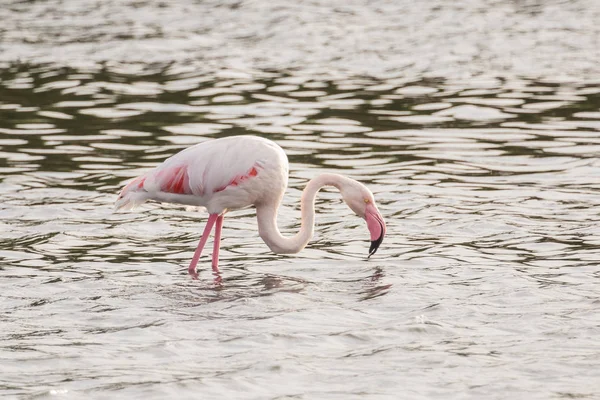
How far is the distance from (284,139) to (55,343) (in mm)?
6773

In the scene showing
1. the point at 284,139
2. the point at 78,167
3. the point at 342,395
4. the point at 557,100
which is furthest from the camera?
the point at 557,100

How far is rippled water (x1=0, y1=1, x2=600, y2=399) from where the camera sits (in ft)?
23.4

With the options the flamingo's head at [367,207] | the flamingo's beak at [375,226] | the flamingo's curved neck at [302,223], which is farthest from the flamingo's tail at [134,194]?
the flamingo's beak at [375,226]

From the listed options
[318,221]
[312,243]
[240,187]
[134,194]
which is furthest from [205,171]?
[318,221]

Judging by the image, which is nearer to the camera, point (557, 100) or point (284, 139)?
point (284, 139)

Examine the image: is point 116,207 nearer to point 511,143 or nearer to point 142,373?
point 142,373

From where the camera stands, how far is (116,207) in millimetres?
9672

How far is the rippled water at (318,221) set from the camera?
7.14 m

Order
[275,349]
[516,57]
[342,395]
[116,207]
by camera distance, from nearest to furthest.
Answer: [342,395], [275,349], [116,207], [516,57]

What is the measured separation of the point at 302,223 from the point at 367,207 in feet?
1.67

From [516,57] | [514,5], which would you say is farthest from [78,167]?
[514,5]

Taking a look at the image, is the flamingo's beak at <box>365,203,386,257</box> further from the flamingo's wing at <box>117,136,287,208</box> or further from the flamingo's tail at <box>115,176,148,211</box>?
the flamingo's tail at <box>115,176,148,211</box>

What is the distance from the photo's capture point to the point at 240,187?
937cm

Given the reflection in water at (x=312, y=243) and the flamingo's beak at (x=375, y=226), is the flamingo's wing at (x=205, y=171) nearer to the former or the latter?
the reflection in water at (x=312, y=243)
